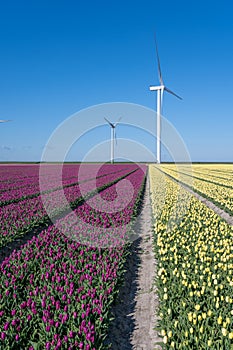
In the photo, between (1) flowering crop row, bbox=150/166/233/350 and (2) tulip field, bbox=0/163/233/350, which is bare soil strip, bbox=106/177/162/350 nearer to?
(2) tulip field, bbox=0/163/233/350

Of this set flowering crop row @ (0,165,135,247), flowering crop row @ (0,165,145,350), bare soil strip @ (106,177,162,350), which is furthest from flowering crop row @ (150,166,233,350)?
flowering crop row @ (0,165,135,247)

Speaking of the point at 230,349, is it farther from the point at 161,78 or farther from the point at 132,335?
the point at 161,78

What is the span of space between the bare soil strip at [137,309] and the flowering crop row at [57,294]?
1.28 feet

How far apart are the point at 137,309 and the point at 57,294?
5.52 feet

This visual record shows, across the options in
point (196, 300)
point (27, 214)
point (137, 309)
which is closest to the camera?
point (196, 300)

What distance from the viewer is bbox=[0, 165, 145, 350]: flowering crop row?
437 cm

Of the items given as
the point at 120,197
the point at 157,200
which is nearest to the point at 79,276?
the point at 157,200

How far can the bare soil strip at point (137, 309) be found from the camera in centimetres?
525

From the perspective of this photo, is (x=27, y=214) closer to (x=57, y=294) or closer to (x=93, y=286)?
(x=93, y=286)

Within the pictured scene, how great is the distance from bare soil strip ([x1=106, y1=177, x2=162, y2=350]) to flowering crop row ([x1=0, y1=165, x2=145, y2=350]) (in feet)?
1.28

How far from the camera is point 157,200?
16516mm

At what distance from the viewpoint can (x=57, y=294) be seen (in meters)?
5.64

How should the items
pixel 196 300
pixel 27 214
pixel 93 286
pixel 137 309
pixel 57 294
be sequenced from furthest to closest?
pixel 27 214 < pixel 137 309 < pixel 93 286 < pixel 57 294 < pixel 196 300

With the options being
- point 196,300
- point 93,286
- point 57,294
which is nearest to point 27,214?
point 93,286
